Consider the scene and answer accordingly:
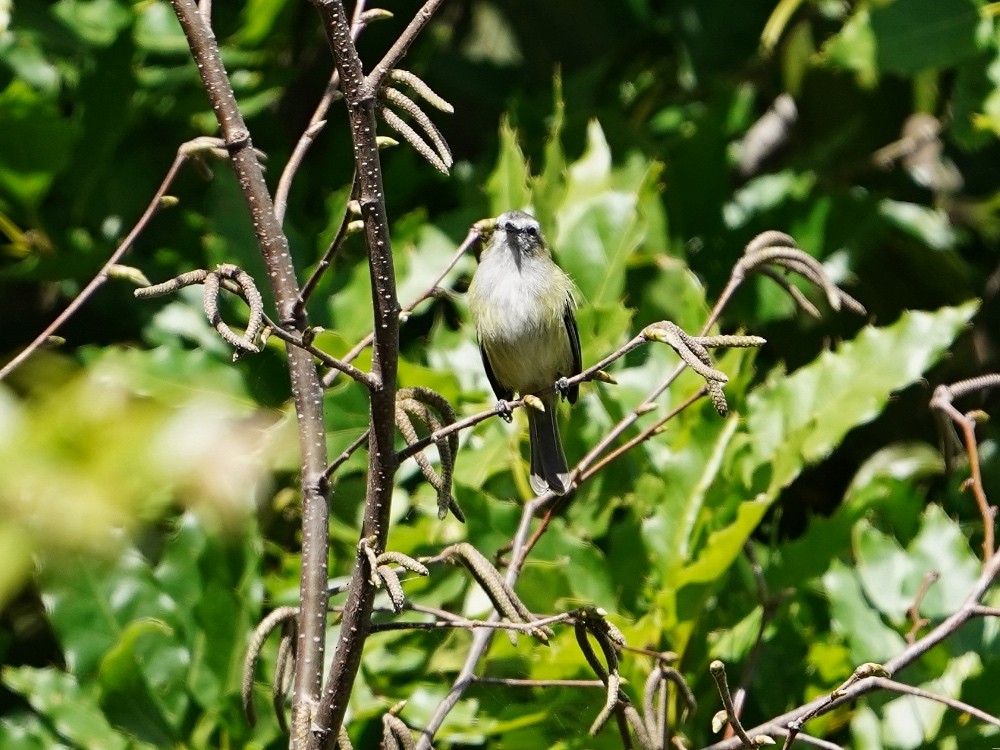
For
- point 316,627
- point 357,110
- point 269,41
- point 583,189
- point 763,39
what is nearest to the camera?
point 357,110

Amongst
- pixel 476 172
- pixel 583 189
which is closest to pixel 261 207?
pixel 583 189

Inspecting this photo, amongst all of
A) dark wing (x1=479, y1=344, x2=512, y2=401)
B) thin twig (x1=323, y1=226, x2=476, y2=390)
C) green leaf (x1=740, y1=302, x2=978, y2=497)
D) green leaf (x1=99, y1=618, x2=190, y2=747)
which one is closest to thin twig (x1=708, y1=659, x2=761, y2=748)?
thin twig (x1=323, y1=226, x2=476, y2=390)

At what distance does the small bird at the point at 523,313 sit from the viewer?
352 cm

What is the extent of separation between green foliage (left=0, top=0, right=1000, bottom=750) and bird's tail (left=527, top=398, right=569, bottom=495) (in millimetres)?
63

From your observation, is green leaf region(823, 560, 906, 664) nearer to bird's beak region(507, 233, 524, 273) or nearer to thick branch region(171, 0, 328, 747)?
bird's beak region(507, 233, 524, 273)

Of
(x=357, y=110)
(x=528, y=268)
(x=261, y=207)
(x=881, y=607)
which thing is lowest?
(x=881, y=607)

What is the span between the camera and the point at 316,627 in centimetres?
197

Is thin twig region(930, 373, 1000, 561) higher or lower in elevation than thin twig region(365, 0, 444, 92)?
lower

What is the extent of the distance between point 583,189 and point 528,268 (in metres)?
0.29

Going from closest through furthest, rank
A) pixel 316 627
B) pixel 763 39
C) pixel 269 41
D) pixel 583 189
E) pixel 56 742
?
pixel 316 627
pixel 56 742
pixel 583 189
pixel 269 41
pixel 763 39

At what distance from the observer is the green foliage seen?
2.77m

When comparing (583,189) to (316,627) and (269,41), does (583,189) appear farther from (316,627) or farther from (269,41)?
(316,627)

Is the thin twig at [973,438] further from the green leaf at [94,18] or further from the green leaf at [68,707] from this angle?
the green leaf at [94,18]

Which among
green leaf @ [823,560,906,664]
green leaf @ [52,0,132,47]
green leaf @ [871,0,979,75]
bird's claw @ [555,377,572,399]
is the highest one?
green leaf @ [52,0,132,47]
